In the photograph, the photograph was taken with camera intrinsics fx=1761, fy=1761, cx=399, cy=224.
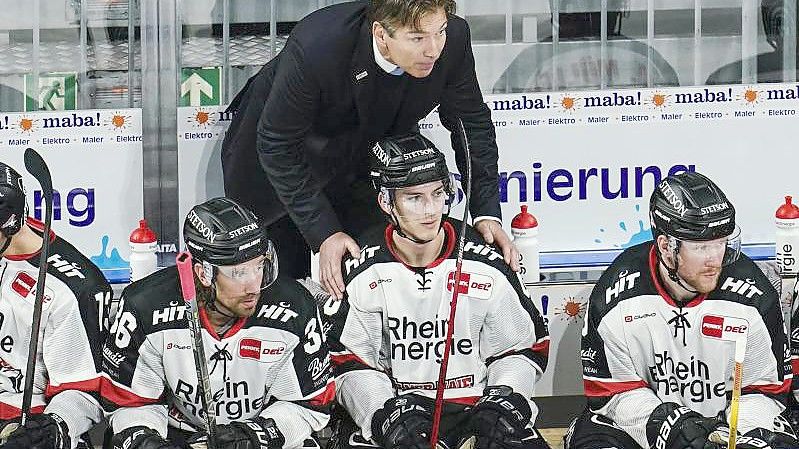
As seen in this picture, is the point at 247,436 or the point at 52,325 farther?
the point at 52,325

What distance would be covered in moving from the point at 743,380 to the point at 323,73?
129 centimetres

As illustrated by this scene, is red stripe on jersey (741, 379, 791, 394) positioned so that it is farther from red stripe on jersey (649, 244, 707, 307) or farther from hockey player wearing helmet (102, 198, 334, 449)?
hockey player wearing helmet (102, 198, 334, 449)

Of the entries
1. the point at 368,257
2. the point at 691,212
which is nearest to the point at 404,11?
the point at 368,257

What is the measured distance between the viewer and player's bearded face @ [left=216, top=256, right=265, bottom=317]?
159 inches

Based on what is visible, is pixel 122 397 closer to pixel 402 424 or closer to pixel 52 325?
pixel 52 325

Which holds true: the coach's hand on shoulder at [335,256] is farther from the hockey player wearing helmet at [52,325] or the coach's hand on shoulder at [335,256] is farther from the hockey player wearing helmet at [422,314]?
the hockey player wearing helmet at [52,325]

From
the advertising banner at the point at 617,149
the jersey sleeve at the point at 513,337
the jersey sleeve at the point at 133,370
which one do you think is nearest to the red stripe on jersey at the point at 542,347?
the jersey sleeve at the point at 513,337

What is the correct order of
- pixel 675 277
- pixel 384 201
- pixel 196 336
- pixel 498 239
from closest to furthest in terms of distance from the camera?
pixel 196 336
pixel 675 277
pixel 384 201
pixel 498 239

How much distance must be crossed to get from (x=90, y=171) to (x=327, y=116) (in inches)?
32.6

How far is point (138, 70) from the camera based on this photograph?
16.5 ft

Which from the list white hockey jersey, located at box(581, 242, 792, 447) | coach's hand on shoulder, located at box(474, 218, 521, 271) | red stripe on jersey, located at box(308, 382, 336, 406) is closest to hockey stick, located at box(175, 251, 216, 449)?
red stripe on jersey, located at box(308, 382, 336, 406)

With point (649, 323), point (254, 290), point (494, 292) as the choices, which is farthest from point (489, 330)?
point (254, 290)

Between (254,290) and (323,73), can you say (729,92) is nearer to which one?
(323,73)

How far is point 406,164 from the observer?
4332 millimetres
